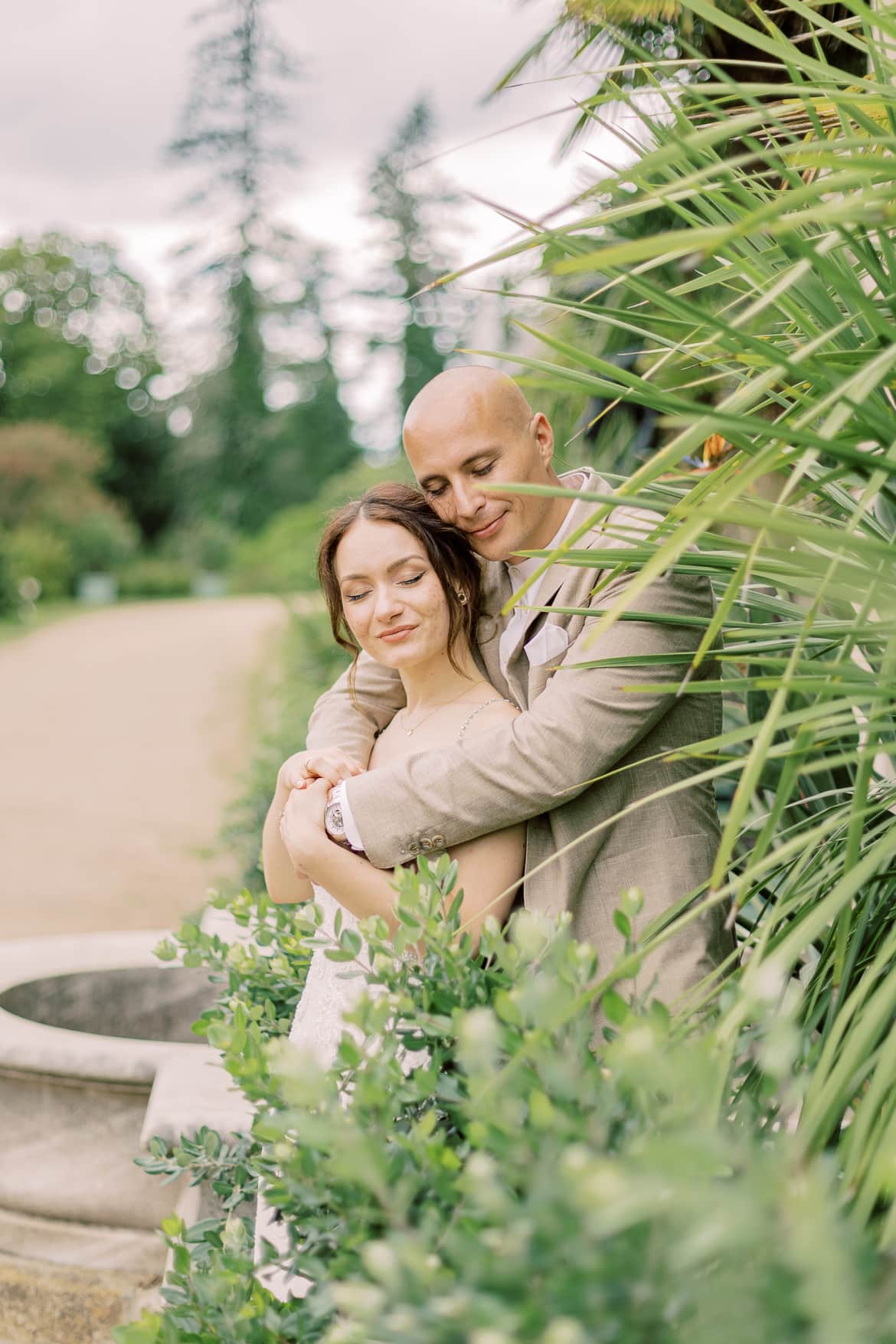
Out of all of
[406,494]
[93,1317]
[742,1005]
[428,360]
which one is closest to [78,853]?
[93,1317]

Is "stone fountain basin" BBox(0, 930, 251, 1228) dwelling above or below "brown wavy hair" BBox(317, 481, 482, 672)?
below

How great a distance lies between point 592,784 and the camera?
1983 mm

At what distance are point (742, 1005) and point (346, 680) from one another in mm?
1722

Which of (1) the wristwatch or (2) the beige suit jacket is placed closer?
(2) the beige suit jacket

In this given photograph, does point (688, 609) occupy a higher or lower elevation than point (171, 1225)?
higher

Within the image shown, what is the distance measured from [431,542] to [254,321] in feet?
113

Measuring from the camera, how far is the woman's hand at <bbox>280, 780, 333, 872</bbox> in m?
2.02

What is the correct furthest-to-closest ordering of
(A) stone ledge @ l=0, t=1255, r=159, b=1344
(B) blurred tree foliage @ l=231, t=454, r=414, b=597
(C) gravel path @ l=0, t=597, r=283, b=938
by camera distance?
1. (B) blurred tree foliage @ l=231, t=454, r=414, b=597
2. (C) gravel path @ l=0, t=597, r=283, b=938
3. (A) stone ledge @ l=0, t=1255, r=159, b=1344

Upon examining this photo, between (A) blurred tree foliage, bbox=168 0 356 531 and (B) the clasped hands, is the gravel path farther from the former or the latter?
(A) blurred tree foliage, bbox=168 0 356 531

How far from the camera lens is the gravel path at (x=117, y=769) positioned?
7562 millimetres

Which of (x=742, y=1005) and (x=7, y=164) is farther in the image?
(x=7, y=164)

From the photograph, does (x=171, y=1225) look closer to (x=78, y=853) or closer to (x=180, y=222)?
(x=78, y=853)

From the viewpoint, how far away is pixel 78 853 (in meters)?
8.63

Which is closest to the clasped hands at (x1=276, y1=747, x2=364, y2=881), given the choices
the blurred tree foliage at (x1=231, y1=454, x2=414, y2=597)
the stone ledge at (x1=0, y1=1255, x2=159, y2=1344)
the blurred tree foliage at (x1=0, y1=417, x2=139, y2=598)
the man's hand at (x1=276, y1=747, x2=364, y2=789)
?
the man's hand at (x1=276, y1=747, x2=364, y2=789)
